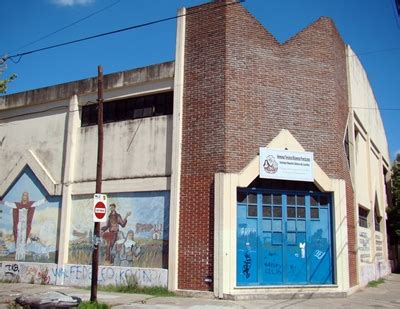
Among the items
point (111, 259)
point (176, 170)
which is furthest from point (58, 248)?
point (176, 170)

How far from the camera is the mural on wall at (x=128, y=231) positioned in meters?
16.6

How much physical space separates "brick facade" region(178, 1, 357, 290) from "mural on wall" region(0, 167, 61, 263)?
21.0 feet

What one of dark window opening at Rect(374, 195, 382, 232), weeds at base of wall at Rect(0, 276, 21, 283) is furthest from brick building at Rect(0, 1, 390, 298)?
dark window opening at Rect(374, 195, 382, 232)

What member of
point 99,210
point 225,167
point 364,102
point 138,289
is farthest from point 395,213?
point 99,210

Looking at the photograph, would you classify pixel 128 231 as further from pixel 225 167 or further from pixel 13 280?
pixel 13 280

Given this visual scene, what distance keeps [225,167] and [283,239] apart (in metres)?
3.09

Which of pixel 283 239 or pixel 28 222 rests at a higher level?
pixel 28 222

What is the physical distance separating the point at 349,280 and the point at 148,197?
25.0 ft

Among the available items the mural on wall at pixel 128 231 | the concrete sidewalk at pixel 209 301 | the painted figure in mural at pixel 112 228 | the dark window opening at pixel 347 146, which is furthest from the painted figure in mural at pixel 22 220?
the dark window opening at pixel 347 146

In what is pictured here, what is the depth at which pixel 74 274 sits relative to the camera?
58.9 feet

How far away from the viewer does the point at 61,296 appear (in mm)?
12000

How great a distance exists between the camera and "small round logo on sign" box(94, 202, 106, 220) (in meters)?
12.9

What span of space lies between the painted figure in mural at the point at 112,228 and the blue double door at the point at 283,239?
4.66 m

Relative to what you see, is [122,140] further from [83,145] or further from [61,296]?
[61,296]
